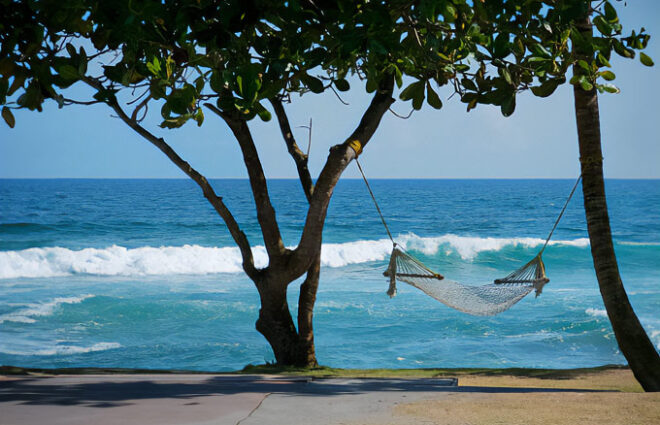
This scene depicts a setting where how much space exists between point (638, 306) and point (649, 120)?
82.1 ft

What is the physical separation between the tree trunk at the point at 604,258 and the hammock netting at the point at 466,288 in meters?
0.88

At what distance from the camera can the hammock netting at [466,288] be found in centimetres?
461

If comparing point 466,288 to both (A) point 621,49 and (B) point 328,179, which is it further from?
(A) point 621,49

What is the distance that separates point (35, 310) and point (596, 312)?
8772 mm

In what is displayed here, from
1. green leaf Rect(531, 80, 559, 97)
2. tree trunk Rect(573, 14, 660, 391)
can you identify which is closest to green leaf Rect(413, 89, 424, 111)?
green leaf Rect(531, 80, 559, 97)

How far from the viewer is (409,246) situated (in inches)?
744

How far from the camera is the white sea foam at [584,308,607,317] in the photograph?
972 centimetres

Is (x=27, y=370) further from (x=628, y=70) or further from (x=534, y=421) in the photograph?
(x=628, y=70)

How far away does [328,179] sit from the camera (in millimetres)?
4156

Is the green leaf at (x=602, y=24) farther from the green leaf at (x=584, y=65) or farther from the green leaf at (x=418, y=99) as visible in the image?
the green leaf at (x=418, y=99)

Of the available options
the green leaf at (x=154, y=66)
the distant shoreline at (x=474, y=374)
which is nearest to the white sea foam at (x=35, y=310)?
the distant shoreline at (x=474, y=374)

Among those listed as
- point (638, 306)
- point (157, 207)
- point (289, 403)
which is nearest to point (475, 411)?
point (289, 403)

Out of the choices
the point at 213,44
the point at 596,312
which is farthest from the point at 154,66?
the point at 596,312

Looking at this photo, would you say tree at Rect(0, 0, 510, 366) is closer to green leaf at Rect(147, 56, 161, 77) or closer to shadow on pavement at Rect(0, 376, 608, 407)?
green leaf at Rect(147, 56, 161, 77)
